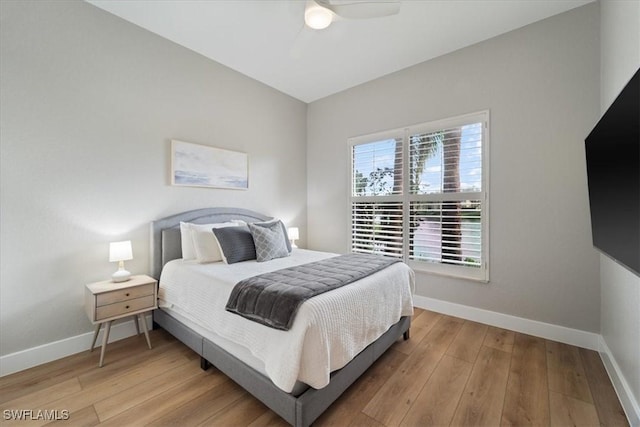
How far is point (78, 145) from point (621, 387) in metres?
4.46

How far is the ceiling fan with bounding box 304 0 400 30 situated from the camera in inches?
74.0

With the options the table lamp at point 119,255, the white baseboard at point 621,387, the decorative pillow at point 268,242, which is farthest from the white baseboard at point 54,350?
the white baseboard at point 621,387

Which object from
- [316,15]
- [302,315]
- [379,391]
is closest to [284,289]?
[302,315]

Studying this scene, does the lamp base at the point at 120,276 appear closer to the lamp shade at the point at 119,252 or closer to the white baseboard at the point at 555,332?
the lamp shade at the point at 119,252

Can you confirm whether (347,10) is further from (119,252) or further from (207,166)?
(119,252)

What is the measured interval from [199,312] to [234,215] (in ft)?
5.23

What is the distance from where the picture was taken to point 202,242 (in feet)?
8.59

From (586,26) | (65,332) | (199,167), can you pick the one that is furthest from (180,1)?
(586,26)

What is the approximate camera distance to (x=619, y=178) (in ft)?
3.59

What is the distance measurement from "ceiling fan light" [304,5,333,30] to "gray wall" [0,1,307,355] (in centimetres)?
170

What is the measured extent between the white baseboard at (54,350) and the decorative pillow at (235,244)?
1173 millimetres

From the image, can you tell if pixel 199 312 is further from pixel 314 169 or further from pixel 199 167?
pixel 314 169

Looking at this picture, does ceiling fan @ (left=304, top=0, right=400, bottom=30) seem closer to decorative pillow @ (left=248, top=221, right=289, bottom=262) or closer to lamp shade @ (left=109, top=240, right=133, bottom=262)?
decorative pillow @ (left=248, top=221, right=289, bottom=262)

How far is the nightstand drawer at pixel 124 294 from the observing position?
208cm
